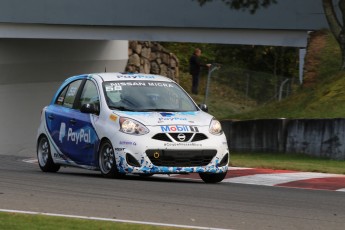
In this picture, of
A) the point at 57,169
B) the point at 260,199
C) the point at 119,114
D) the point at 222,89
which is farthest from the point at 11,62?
the point at 260,199

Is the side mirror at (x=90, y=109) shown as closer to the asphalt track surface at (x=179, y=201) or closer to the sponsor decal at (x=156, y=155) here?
the asphalt track surface at (x=179, y=201)

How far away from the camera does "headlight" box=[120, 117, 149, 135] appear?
14.0 metres

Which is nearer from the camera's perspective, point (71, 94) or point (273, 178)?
point (273, 178)

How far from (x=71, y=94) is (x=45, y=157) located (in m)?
1.18

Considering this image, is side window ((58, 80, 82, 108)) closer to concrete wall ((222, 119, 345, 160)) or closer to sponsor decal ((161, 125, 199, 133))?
sponsor decal ((161, 125, 199, 133))

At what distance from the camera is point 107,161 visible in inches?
570

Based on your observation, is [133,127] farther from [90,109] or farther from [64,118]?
[64,118]

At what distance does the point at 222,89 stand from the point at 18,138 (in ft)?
34.2

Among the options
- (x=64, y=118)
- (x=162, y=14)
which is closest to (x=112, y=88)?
(x=64, y=118)

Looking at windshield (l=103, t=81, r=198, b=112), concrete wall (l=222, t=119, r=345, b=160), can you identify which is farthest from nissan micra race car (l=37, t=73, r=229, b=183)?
concrete wall (l=222, t=119, r=345, b=160)

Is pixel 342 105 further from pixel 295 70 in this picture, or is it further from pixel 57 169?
pixel 295 70

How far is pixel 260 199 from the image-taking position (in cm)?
1215

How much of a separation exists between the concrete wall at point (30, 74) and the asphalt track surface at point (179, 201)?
68.9ft

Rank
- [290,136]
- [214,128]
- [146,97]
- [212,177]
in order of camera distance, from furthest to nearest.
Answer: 1. [290,136]
2. [146,97]
3. [212,177]
4. [214,128]
